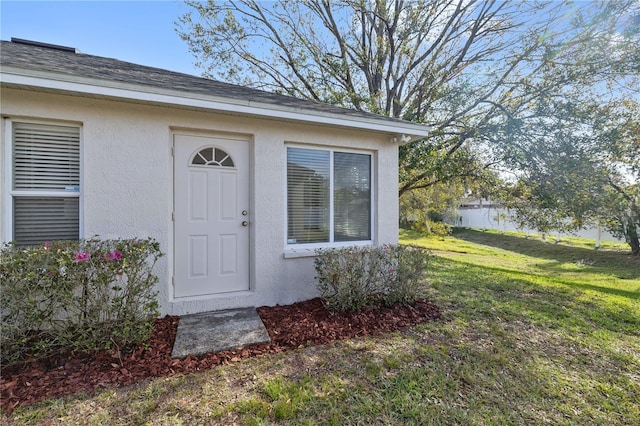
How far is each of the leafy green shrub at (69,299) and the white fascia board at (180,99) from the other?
175 centimetres

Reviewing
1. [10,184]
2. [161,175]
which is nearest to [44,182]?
[10,184]

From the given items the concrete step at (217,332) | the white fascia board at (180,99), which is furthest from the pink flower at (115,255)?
the white fascia board at (180,99)

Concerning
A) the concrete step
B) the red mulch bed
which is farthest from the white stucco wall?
the red mulch bed

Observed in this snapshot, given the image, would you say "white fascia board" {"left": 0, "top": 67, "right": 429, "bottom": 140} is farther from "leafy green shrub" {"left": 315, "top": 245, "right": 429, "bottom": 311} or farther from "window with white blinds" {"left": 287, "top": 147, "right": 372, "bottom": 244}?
"leafy green shrub" {"left": 315, "top": 245, "right": 429, "bottom": 311}

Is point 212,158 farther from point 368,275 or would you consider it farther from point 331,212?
point 368,275

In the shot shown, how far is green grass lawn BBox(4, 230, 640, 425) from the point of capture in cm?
224

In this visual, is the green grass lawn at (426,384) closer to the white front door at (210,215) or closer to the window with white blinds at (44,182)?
the white front door at (210,215)

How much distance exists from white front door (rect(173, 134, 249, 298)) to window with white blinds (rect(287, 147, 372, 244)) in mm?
791

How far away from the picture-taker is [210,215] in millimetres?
4254

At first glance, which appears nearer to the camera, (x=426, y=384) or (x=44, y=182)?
(x=426, y=384)

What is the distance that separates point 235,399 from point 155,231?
8.22 feet

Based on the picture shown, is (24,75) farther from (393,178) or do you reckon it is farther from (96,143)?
(393,178)

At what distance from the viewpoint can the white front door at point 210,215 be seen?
4117 millimetres

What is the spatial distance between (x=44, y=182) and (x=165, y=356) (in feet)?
8.59
